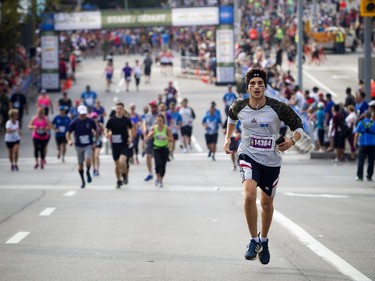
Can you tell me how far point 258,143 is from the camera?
37.9 ft

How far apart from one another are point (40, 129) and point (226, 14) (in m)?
24.5

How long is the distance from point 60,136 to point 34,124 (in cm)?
206

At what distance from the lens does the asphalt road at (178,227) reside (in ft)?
37.0

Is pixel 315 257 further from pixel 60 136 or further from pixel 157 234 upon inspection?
pixel 60 136

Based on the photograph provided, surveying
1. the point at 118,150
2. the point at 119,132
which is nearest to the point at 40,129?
the point at 118,150

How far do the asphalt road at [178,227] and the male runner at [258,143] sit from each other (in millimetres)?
421

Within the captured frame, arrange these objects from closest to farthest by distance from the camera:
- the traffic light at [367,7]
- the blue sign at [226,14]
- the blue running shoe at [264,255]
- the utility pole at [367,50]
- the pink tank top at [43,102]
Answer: the blue running shoe at [264,255], the traffic light at [367,7], the utility pole at [367,50], the pink tank top at [43,102], the blue sign at [226,14]

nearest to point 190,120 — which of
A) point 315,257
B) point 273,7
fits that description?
point 315,257

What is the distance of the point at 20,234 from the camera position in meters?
14.7

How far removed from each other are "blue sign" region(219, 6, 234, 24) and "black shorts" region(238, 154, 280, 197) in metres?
41.9

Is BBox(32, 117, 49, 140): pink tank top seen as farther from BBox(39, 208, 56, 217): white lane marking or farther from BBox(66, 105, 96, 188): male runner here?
BBox(39, 208, 56, 217): white lane marking

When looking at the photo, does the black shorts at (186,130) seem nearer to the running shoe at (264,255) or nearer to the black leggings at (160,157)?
the black leggings at (160,157)

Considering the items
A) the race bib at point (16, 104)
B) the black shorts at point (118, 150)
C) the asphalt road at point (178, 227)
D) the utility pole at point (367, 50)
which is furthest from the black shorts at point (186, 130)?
the black shorts at point (118, 150)

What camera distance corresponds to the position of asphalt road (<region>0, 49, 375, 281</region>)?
11.3 metres
